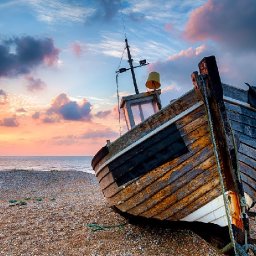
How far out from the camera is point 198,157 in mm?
5016

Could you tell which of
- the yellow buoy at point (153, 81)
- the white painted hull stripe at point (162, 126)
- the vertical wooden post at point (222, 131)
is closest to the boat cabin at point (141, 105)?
the yellow buoy at point (153, 81)

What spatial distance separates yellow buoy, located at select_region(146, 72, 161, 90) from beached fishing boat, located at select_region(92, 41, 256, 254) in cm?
261

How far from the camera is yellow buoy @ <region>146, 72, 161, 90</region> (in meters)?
7.66

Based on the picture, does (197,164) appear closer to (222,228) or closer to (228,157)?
(228,157)

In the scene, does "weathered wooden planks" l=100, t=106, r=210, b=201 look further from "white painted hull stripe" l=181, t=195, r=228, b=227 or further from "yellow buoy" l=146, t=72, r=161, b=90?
"yellow buoy" l=146, t=72, r=161, b=90

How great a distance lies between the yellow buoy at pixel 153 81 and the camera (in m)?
7.66

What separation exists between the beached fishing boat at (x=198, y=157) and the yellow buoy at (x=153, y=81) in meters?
2.61

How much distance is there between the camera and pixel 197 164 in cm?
503

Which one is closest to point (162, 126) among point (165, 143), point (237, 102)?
point (165, 143)

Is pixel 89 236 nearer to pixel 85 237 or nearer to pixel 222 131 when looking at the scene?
pixel 85 237

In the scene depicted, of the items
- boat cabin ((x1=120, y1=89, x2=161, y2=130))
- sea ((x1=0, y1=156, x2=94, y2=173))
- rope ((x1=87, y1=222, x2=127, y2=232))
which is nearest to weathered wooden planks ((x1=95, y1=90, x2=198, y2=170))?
boat cabin ((x1=120, y1=89, x2=161, y2=130))

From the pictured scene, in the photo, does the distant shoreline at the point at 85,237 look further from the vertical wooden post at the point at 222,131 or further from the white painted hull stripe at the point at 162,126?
the white painted hull stripe at the point at 162,126

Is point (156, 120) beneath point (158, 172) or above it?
above

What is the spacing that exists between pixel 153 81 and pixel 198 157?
128 inches
